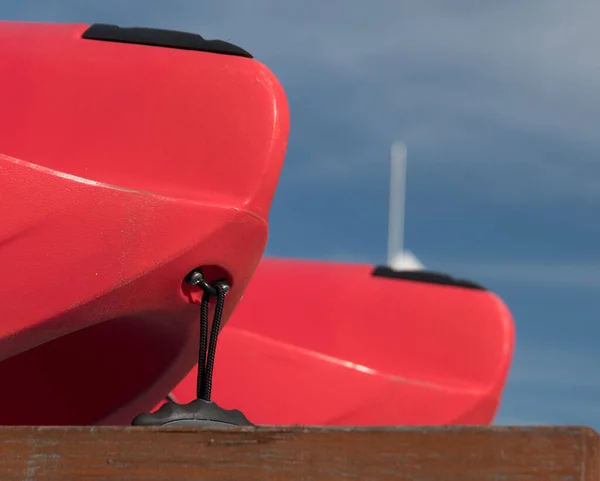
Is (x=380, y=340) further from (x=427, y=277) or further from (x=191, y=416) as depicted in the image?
(x=191, y=416)

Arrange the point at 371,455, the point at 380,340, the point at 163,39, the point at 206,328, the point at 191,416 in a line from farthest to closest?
1. the point at 380,340
2. the point at 163,39
3. the point at 206,328
4. the point at 191,416
5. the point at 371,455

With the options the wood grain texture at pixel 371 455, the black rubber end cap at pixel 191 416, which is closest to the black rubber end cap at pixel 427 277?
the black rubber end cap at pixel 191 416

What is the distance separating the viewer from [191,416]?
163cm

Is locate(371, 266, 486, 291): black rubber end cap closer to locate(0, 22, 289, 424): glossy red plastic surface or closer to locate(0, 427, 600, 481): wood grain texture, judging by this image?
locate(0, 22, 289, 424): glossy red plastic surface

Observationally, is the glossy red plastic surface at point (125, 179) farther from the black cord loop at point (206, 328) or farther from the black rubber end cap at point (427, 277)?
the black rubber end cap at point (427, 277)

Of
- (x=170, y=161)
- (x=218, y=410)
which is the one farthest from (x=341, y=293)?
(x=218, y=410)

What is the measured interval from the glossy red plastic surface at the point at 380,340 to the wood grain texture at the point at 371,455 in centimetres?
222

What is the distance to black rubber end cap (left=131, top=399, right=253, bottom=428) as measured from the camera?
1591 millimetres

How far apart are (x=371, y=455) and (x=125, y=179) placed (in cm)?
108

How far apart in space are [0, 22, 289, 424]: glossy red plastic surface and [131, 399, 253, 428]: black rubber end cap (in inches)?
14.1

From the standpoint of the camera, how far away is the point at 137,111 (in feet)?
6.64

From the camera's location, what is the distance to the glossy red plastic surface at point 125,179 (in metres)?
1.79

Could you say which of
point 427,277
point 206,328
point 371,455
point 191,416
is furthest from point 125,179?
point 427,277

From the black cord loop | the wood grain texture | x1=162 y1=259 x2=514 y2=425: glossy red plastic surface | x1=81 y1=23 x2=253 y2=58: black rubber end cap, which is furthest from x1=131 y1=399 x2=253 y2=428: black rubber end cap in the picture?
x1=162 y1=259 x2=514 y2=425: glossy red plastic surface
